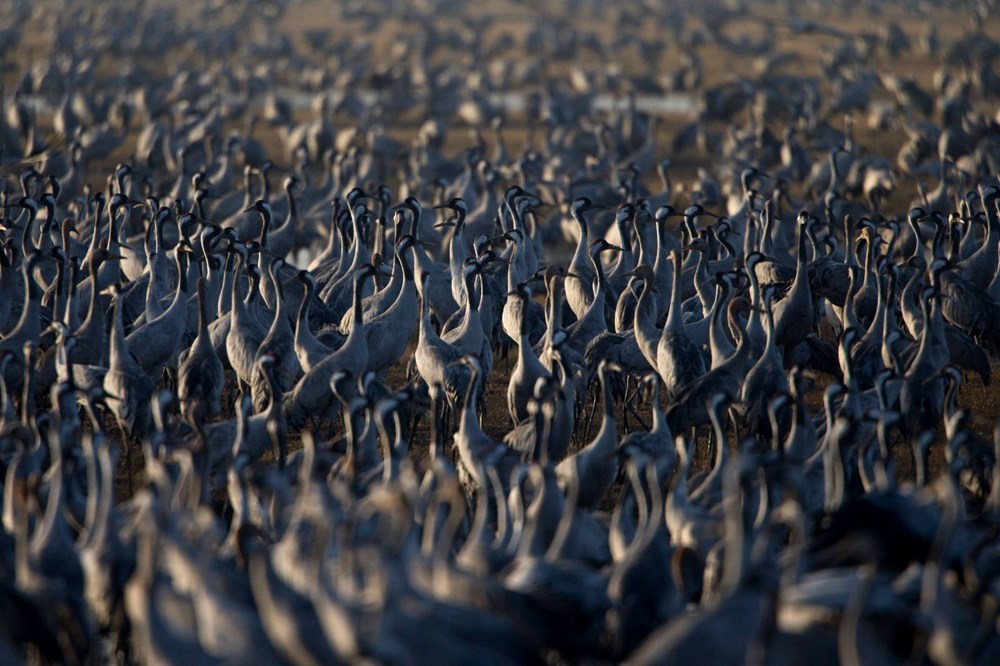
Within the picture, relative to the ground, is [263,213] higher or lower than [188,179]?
higher

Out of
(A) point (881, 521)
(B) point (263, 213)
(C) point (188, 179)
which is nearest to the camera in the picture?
(A) point (881, 521)

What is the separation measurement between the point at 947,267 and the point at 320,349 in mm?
4782

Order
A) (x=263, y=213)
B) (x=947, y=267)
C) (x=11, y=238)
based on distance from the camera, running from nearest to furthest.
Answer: (x=947, y=267)
(x=11, y=238)
(x=263, y=213)

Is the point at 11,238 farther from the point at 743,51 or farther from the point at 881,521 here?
the point at 743,51

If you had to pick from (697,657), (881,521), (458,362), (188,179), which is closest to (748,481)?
(881,521)

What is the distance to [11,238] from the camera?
40.3 ft

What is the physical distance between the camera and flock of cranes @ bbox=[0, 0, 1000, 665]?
19.2 feet

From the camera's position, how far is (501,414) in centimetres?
1106

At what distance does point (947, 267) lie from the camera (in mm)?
11062

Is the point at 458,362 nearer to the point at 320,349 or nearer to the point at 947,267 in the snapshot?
the point at 320,349

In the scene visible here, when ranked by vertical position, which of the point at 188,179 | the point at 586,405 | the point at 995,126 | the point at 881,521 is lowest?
the point at 995,126

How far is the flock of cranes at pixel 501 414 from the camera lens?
585 centimetres

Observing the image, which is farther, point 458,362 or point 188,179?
point 188,179

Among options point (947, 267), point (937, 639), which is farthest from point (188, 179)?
point (937, 639)
